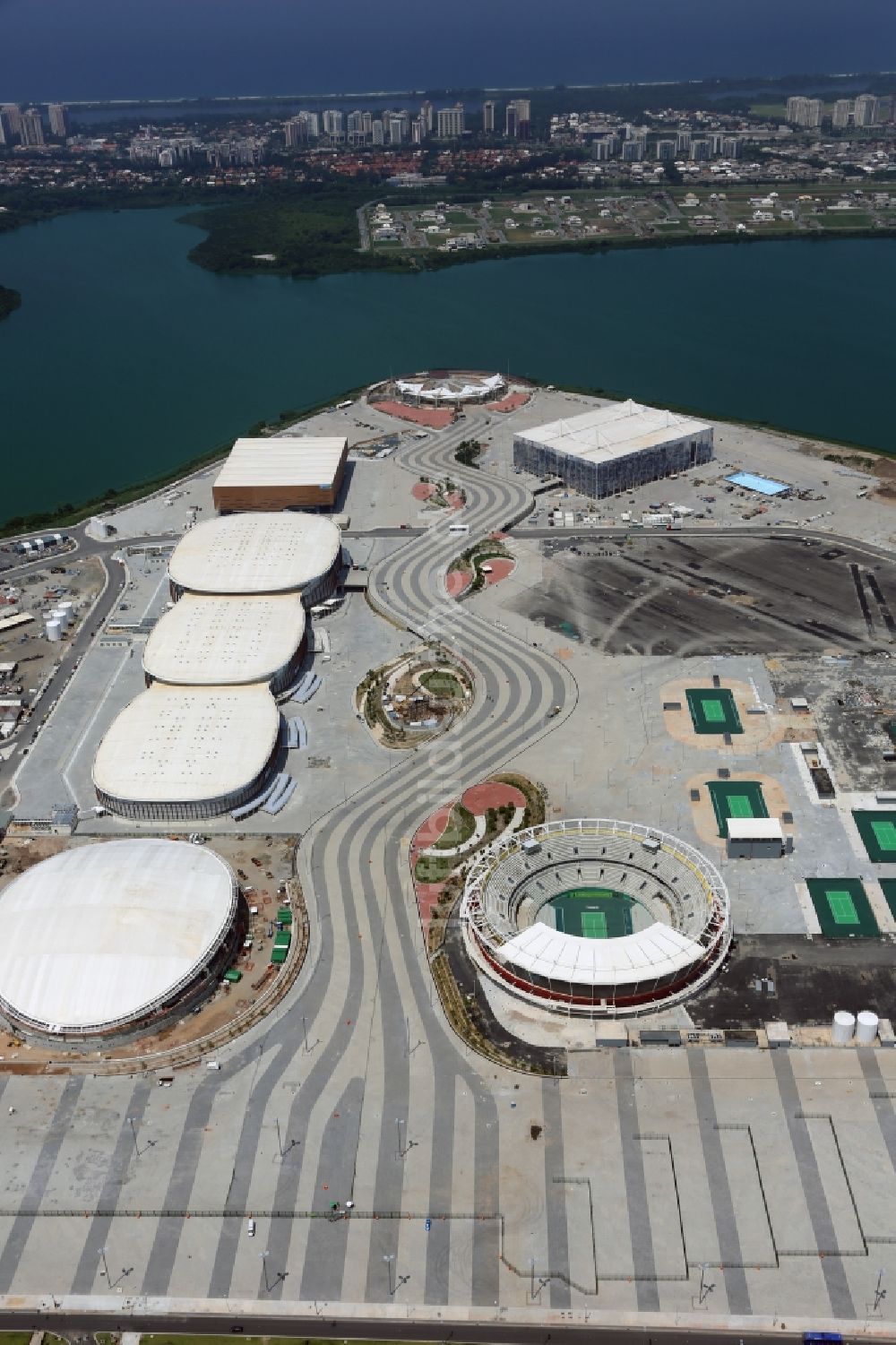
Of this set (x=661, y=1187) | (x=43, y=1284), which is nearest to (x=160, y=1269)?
(x=43, y=1284)

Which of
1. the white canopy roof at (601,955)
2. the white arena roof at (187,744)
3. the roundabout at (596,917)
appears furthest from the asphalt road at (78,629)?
the white canopy roof at (601,955)

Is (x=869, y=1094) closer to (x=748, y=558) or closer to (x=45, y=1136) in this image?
(x=45, y=1136)

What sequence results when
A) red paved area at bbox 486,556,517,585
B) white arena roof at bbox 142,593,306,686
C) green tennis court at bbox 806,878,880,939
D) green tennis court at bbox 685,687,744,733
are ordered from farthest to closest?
1. red paved area at bbox 486,556,517,585
2. white arena roof at bbox 142,593,306,686
3. green tennis court at bbox 685,687,744,733
4. green tennis court at bbox 806,878,880,939

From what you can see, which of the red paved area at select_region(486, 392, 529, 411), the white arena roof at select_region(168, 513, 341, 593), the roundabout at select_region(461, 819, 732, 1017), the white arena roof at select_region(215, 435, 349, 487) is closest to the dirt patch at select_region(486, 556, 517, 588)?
the white arena roof at select_region(168, 513, 341, 593)

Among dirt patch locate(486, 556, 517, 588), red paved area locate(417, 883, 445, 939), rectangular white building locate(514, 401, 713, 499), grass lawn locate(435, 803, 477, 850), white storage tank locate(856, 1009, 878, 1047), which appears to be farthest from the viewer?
rectangular white building locate(514, 401, 713, 499)

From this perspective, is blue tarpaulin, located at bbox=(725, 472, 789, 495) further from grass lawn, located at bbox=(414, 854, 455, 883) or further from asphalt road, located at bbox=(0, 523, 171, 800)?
grass lawn, located at bbox=(414, 854, 455, 883)

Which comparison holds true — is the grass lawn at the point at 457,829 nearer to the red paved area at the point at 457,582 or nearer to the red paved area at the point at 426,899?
the red paved area at the point at 426,899

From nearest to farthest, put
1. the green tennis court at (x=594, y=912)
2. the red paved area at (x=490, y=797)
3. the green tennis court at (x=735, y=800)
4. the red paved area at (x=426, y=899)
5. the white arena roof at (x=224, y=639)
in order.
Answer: the green tennis court at (x=594, y=912) → the red paved area at (x=426, y=899) → the green tennis court at (x=735, y=800) → the red paved area at (x=490, y=797) → the white arena roof at (x=224, y=639)
